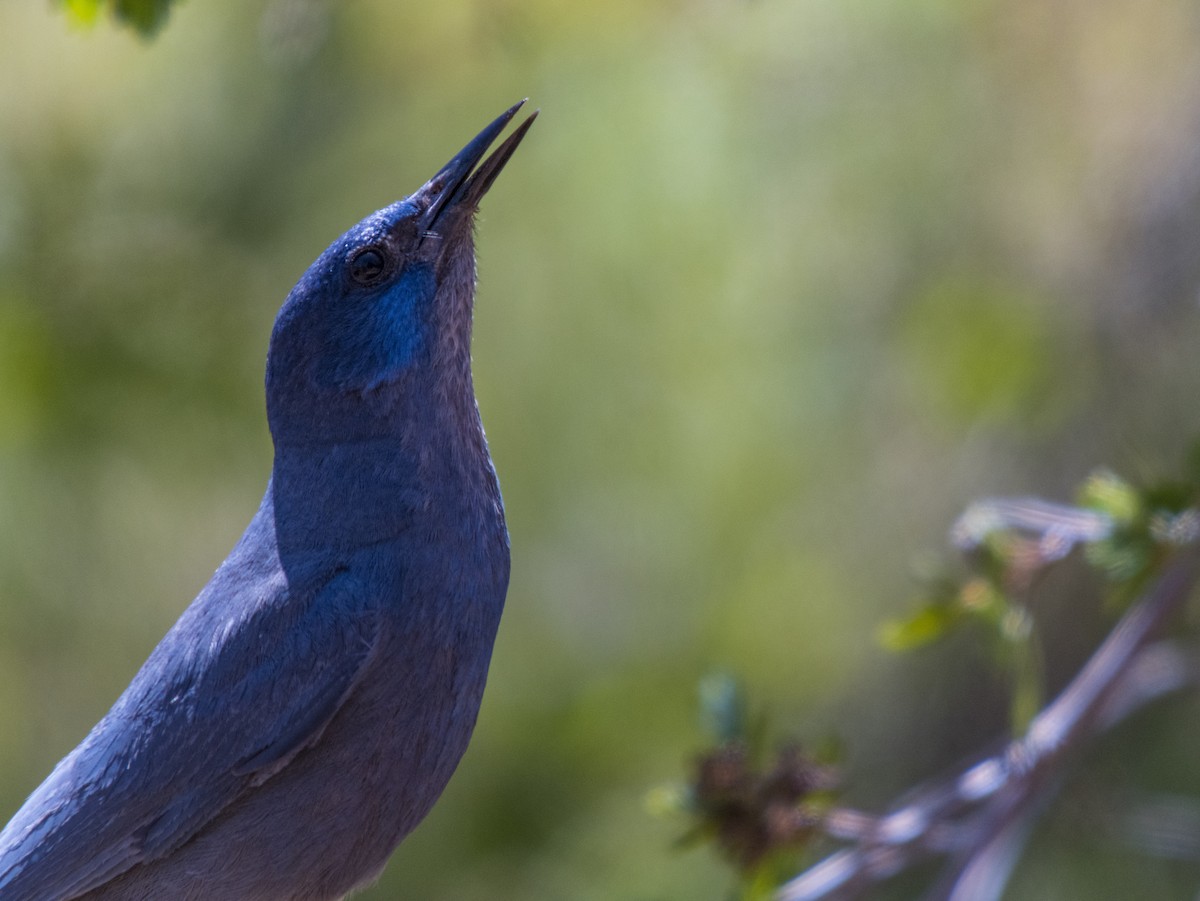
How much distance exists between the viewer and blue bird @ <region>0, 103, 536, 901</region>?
300 cm

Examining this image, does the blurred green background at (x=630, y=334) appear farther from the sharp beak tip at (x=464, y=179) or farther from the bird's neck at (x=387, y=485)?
the bird's neck at (x=387, y=485)

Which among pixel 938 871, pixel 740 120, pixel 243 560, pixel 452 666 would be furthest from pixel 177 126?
pixel 938 871

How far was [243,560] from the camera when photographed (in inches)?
129

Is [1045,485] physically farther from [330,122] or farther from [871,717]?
[330,122]

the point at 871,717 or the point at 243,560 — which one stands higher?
the point at 243,560

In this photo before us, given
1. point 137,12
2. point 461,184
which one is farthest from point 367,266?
point 137,12

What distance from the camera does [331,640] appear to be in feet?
9.94

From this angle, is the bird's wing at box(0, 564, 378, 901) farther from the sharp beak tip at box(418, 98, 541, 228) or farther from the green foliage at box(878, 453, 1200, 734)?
the green foliage at box(878, 453, 1200, 734)

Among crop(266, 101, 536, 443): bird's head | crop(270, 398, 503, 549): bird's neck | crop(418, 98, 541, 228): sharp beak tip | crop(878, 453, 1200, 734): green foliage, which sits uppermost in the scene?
crop(418, 98, 541, 228): sharp beak tip

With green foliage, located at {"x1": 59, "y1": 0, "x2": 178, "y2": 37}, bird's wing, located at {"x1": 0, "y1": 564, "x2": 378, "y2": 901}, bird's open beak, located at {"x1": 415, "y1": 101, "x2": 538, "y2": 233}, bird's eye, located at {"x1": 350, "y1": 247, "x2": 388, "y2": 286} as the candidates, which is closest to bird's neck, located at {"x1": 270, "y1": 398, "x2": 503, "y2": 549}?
bird's wing, located at {"x1": 0, "y1": 564, "x2": 378, "y2": 901}

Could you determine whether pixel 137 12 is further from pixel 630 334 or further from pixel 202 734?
pixel 630 334

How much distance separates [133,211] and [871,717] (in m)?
3.71

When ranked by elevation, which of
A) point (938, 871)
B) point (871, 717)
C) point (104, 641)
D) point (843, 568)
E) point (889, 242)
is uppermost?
point (104, 641)

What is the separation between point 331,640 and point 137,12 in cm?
141
